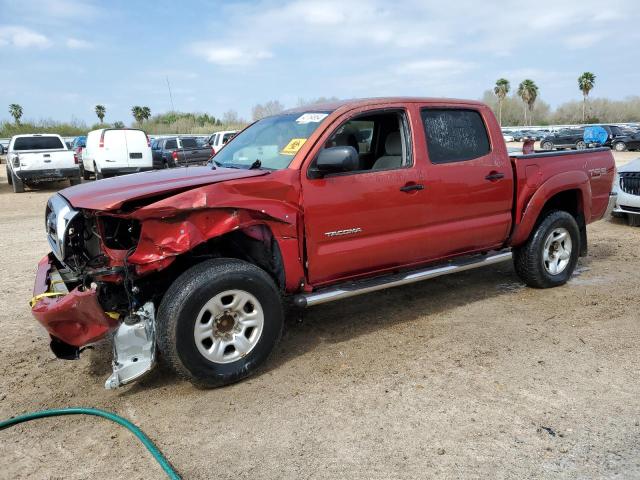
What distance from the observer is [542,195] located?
5.07m

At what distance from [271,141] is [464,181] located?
171 cm

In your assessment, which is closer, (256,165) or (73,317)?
(73,317)

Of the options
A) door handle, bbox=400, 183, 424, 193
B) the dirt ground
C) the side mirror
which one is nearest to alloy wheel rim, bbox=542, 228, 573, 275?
the dirt ground

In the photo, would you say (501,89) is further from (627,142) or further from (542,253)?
(542,253)

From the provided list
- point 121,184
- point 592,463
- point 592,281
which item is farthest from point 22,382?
point 592,281

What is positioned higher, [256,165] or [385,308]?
[256,165]

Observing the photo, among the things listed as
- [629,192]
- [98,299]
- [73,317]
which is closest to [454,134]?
[98,299]

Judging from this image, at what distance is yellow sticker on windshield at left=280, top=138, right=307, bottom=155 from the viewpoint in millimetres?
3921

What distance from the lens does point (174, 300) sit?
331cm

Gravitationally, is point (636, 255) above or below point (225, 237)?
below

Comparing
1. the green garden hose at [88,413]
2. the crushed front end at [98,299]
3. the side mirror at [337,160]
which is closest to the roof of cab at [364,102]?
the side mirror at [337,160]

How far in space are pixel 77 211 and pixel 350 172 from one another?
1.94 meters

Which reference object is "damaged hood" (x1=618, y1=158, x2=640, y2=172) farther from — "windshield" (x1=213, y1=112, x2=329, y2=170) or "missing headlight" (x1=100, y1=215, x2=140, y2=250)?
"missing headlight" (x1=100, y1=215, x2=140, y2=250)

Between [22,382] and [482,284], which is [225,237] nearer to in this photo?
[22,382]
